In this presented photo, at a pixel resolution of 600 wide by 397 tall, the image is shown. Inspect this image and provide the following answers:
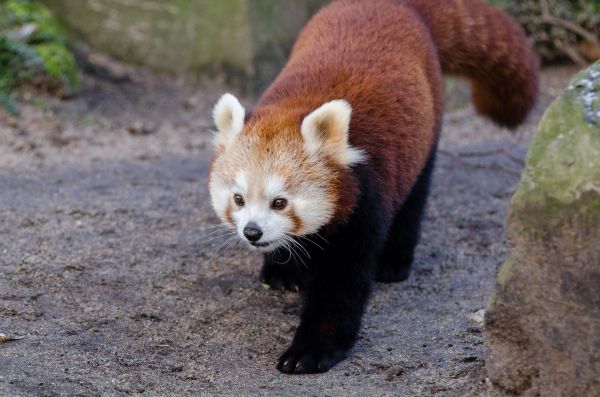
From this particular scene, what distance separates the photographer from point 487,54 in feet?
17.4

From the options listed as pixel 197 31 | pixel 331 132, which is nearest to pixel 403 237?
pixel 331 132

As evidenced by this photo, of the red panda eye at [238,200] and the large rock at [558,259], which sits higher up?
the large rock at [558,259]

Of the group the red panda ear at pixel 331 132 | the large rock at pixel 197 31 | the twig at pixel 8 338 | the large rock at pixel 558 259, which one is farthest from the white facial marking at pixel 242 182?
the large rock at pixel 197 31

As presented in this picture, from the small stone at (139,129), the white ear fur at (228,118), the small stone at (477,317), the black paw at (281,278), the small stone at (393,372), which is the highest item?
the white ear fur at (228,118)

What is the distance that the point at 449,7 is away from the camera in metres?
5.18

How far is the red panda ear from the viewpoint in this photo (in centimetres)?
382

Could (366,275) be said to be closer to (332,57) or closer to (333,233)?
(333,233)

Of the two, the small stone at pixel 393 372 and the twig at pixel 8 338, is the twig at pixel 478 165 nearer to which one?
the small stone at pixel 393 372

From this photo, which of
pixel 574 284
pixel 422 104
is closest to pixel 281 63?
pixel 422 104

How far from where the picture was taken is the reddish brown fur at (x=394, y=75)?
13.4 feet

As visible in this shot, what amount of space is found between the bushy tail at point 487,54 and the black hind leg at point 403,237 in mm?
705

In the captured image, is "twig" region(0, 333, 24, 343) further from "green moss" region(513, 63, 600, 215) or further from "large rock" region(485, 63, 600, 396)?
"green moss" region(513, 63, 600, 215)

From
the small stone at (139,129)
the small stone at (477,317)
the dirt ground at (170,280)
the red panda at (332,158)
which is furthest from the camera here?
the small stone at (139,129)

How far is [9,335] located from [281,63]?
514cm
